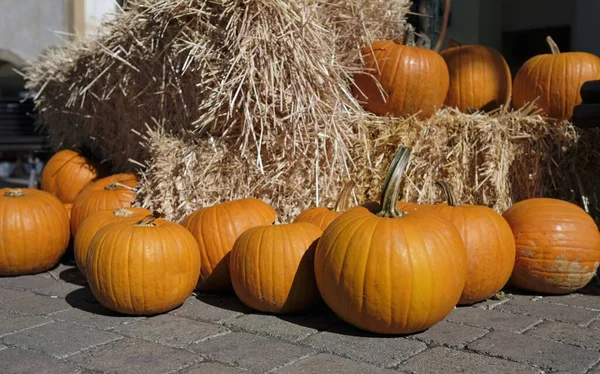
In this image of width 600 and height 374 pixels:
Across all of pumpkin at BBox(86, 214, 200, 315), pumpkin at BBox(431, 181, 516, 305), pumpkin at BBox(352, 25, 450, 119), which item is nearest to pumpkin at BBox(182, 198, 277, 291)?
pumpkin at BBox(86, 214, 200, 315)

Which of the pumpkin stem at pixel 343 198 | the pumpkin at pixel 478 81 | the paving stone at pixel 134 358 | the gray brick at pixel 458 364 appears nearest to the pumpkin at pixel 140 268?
the paving stone at pixel 134 358

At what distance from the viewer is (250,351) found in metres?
2.70

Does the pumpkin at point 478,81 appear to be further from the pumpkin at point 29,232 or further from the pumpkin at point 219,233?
the pumpkin at point 29,232

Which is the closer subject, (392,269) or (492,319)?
(392,269)

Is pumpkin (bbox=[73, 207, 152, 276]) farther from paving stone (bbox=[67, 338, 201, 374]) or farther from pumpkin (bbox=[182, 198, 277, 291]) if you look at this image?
paving stone (bbox=[67, 338, 201, 374])

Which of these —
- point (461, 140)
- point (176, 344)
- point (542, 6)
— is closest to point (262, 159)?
point (461, 140)

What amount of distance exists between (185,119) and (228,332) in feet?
6.20

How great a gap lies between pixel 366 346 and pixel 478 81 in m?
2.62

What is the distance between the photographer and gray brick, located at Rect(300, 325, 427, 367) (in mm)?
2637

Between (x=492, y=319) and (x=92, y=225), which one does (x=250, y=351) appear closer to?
(x=492, y=319)

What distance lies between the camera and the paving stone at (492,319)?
3018 millimetres

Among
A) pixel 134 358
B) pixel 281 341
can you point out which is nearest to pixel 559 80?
pixel 281 341

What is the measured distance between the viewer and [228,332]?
9.73 feet

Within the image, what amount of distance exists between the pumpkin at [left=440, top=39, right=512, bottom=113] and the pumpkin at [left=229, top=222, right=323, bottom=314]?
6.77 feet
